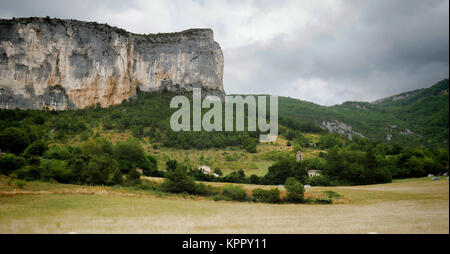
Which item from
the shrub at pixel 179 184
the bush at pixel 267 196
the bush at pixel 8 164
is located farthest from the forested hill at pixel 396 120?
the bush at pixel 8 164

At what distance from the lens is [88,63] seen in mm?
75625

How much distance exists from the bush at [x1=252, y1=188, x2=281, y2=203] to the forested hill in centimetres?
6500

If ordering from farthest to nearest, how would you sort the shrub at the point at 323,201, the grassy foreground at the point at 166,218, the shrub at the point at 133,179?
the shrub at the point at 133,179 < the shrub at the point at 323,201 < the grassy foreground at the point at 166,218

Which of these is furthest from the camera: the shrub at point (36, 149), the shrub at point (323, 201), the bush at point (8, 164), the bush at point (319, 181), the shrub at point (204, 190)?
the shrub at point (36, 149)

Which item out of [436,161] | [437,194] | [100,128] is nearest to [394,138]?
[436,161]

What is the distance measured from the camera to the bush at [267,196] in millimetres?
25672

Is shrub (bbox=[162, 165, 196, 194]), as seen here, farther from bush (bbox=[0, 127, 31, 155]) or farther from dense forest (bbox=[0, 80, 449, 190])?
bush (bbox=[0, 127, 31, 155])

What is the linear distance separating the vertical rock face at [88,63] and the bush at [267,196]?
208ft

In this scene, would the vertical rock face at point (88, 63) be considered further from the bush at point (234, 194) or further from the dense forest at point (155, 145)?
the bush at point (234, 194)

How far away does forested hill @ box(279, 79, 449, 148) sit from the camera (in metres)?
82.6

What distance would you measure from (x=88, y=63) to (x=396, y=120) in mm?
120200

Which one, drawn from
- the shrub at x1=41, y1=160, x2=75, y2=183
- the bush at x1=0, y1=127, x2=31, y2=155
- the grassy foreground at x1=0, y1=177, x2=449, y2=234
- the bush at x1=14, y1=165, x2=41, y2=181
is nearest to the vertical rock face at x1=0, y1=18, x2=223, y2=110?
the bush at x1=0, y1=127, x2=31, y2=155
